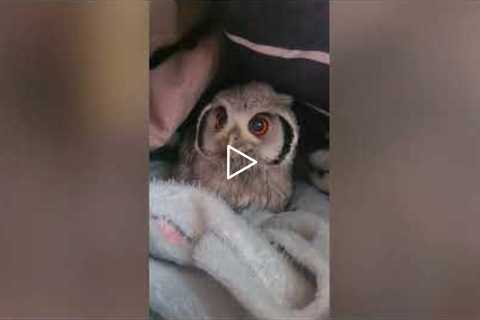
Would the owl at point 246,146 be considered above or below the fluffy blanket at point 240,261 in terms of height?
above

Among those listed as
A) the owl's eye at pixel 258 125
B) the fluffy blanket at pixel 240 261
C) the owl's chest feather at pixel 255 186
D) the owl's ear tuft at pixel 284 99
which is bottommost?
the fluffy blanket at pixel 240 261

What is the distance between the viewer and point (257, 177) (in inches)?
34.3

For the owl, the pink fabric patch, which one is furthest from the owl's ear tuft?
the pink fabric patch

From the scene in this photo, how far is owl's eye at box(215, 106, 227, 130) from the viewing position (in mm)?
879

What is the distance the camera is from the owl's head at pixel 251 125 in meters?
0.87

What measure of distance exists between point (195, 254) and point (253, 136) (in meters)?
0.17

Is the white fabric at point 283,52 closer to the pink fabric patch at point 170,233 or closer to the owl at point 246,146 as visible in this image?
the owl at point 246,146

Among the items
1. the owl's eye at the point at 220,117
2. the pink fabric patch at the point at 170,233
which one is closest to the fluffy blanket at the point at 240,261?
the pink fabric patch at the point at 170,233
